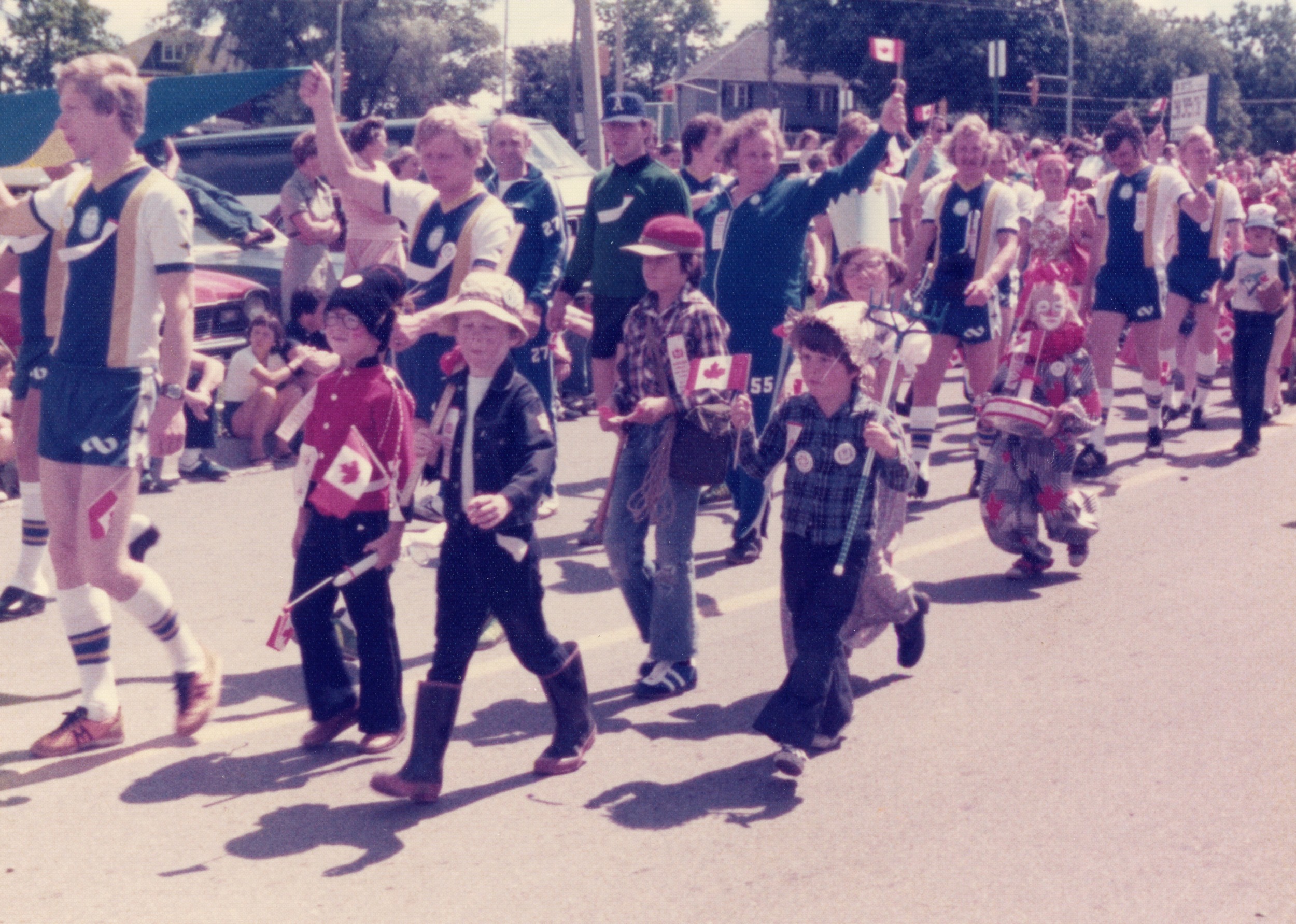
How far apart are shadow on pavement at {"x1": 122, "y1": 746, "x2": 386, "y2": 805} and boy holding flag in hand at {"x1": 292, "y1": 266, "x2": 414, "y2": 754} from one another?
5.9 inches

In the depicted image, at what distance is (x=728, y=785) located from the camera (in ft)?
16.1

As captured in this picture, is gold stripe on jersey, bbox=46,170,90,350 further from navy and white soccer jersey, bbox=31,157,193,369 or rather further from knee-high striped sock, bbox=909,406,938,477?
knee-high striped sock, bbox=909,406,938,477

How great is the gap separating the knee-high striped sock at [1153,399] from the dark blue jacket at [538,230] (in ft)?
14.9

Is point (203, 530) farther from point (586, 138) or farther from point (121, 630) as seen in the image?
point (586, 138)

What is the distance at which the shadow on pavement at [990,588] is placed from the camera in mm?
7078

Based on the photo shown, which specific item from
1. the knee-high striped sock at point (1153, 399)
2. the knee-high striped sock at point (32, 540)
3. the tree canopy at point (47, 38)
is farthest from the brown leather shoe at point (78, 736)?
the tree canopy at point (47, 38)

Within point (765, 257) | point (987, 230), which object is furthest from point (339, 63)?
point (765, 257)

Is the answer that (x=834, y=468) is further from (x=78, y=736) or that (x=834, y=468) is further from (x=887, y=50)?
(x=887, y=50)

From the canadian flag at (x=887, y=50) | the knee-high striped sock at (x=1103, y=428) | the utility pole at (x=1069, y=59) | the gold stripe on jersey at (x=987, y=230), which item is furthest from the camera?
the utility pole at (x=1069, y=59)

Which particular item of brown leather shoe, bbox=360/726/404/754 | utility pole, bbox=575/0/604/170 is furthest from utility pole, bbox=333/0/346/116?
brown leather shoe, bbox=360/726/404/754

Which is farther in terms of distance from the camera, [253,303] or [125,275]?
[253,303]

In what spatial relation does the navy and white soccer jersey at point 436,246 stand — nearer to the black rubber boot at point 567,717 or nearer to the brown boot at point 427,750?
the black rubber boot at point 567,717

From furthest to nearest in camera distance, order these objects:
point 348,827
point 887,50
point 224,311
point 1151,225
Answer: point 887,50 < point 224,311 < point 1151,225 < point 348,827

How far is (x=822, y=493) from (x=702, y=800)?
1.01 metres
